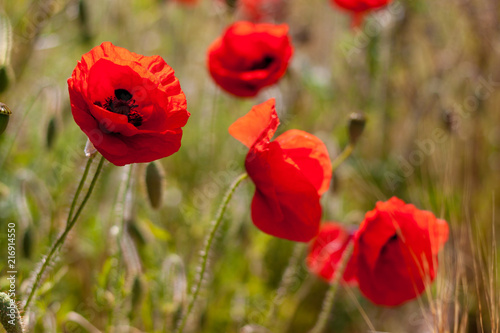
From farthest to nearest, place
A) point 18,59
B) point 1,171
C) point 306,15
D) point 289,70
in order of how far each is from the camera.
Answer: point 306,15, point 289,70, point 18,59, point 1,171

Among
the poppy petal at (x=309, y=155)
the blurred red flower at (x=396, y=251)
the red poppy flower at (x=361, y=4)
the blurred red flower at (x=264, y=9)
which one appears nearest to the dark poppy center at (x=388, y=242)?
the blurred red flower at (x=396, y=251)

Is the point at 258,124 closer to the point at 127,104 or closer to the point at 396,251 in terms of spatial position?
the point at 127,104

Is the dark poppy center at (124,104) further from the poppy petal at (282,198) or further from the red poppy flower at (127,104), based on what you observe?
the poppy petal at (282,198)

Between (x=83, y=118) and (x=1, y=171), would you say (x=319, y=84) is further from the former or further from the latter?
(x=83, y=118)

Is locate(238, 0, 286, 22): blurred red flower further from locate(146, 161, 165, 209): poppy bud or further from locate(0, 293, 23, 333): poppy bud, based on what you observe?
locate(0, 293, 23, 333): poppy bud

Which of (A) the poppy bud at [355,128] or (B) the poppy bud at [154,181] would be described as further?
(A) the poppy bud at [355,128]

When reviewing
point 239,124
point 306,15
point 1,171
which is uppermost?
point 239,124

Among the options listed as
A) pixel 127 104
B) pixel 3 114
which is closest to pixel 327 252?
pixel 127 104

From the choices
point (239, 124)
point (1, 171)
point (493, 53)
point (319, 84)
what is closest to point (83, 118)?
point (239, 124)
